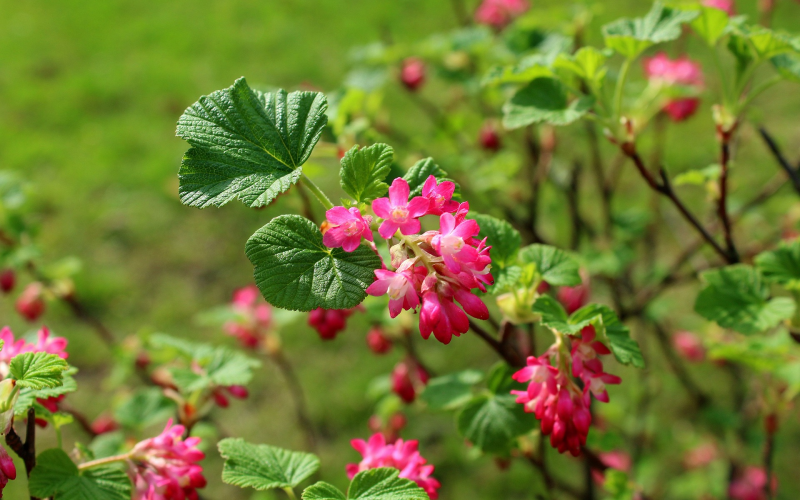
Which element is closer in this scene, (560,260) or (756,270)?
(560,260)

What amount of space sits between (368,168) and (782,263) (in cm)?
100

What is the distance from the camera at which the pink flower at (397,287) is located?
2.76ft

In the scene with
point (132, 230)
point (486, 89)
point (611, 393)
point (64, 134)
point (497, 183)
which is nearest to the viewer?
point (497, 183)

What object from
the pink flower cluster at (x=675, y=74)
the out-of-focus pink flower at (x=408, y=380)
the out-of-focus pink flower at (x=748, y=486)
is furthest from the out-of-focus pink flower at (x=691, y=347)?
the out-of-focus pink flower at (x=408, y=380)

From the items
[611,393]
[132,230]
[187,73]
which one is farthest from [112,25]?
[611,393]

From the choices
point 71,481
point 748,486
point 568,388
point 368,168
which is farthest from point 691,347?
point 71,481

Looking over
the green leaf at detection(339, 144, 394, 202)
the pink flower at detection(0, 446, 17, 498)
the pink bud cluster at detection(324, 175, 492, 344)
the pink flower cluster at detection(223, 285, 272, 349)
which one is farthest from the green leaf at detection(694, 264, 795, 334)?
the pink flower cluster at detection(223, 285, 272, 349)

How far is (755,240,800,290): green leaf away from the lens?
1305 millimetres

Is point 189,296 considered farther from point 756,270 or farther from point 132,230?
point 756,270

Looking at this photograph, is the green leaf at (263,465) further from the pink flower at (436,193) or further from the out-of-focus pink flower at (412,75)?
the out-of-focus pink flower at (412,75)

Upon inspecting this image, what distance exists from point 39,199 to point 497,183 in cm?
367

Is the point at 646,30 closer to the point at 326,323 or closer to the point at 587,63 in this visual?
the point at 587,63

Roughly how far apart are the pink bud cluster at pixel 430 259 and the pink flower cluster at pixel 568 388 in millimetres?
235

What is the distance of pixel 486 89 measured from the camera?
2.32 metres
